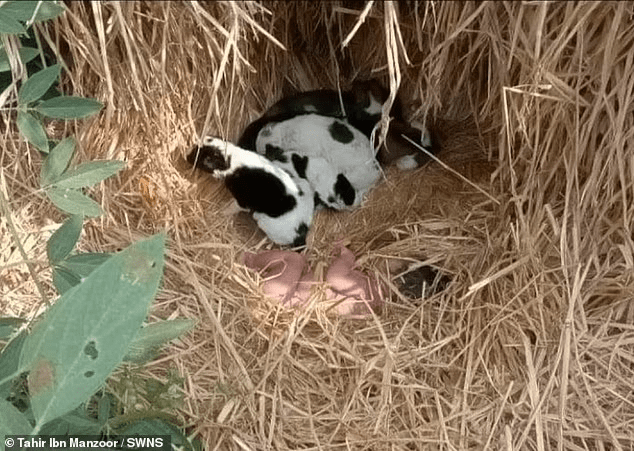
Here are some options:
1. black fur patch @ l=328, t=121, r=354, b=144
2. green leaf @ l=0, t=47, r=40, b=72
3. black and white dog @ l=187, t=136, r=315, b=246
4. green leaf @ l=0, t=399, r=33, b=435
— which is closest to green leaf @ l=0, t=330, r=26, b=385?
green leaf @ l=0, t=399, r=33, b=435

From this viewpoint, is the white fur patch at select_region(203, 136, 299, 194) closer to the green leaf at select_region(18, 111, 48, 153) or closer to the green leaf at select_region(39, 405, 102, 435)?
the green leaf at select_region(18, 111, 48, 153)

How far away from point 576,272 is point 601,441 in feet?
1.06

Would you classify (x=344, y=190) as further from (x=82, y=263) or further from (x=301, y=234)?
(x=82, y=263)

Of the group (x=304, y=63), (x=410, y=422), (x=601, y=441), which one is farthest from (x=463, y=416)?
(x=304, y=63)

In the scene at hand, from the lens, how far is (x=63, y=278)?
102 cm

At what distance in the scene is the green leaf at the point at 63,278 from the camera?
1.01 meters

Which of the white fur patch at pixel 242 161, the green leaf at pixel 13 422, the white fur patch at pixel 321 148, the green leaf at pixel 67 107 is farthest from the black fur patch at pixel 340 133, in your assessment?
the green leaf at pixel 13 422

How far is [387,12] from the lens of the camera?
1.07 m

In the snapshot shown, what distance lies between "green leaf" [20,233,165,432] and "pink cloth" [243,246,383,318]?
980mm

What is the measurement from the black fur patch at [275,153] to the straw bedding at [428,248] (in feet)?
0.81

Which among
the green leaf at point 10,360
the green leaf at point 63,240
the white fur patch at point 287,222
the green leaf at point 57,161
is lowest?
the white fur patch at point 287,222

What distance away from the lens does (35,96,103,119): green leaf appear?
1125 mm

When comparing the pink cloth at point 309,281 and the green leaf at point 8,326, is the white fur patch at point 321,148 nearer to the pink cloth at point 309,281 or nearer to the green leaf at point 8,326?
the pink cloth at point 309,281

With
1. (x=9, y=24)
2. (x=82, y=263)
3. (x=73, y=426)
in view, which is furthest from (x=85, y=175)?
(x=73, y=426)
